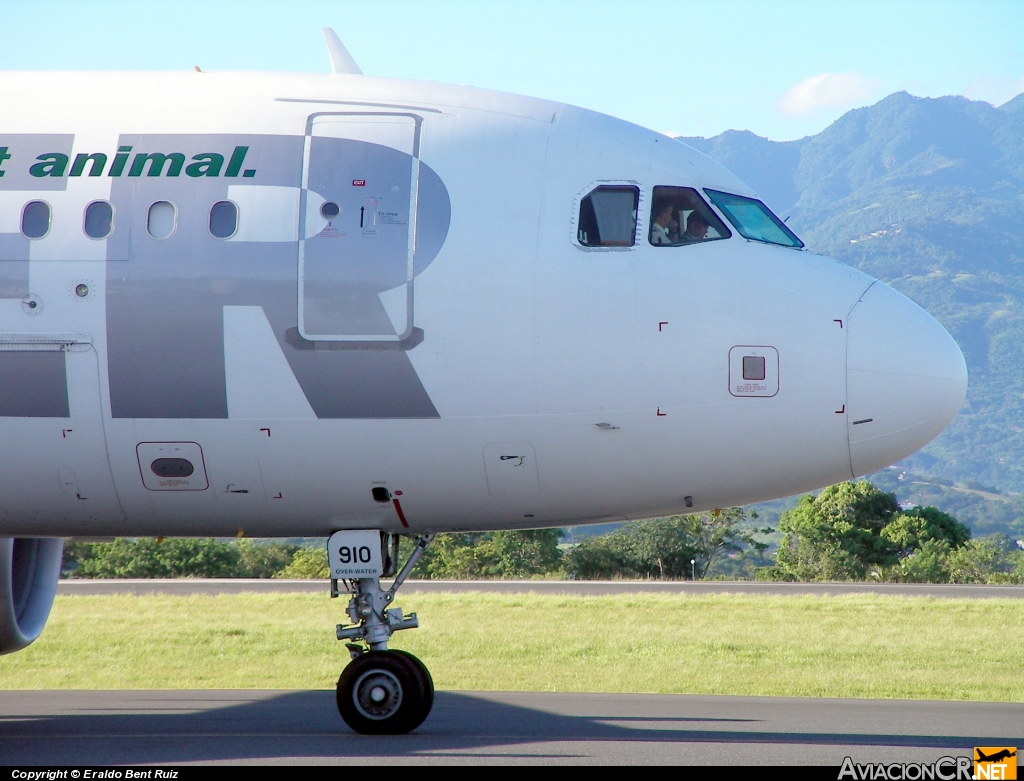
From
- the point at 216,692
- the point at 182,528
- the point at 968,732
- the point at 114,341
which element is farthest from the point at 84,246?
the point at 968,732

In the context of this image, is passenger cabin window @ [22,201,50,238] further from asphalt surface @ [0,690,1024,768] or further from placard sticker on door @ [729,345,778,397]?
placard sticker on door @ [729,345,778,397]

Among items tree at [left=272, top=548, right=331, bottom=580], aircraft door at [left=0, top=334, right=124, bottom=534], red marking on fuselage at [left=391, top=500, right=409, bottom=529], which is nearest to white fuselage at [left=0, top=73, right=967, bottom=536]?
aircraft door at [left=0, top=334, right=124, bottom=534]

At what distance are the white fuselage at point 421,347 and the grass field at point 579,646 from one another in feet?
26.5

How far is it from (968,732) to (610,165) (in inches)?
246

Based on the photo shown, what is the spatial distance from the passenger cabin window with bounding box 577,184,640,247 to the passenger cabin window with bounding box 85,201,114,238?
12.1 feet

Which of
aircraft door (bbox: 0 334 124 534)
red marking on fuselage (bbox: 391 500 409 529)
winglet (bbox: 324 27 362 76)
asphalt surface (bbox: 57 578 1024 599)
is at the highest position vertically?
winglet (bbox: 324 27 362 76)

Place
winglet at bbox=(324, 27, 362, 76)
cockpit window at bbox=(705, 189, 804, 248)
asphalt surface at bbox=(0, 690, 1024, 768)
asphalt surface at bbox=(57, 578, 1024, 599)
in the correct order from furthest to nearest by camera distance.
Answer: asphalt surface at bbox=(57, 578, 1024, 599)
winglet at bbox=(324, 27, 362, 76)
cockpit window at bbox=(705, 189, 804, 248)
asphalt surface at bbox=(0, 690, 1024, 768)

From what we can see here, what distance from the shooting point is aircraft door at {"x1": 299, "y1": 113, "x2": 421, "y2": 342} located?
810 centimetres

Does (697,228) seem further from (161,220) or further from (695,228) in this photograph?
(161,220)

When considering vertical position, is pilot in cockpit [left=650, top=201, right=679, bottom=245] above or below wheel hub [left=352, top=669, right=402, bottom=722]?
above

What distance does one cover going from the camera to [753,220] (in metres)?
8.66

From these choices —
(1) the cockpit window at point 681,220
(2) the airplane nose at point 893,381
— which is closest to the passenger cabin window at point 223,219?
(1) the cockpit window at point 681,220

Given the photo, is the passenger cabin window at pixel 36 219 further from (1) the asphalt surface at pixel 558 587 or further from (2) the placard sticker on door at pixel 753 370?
(1) the asphalt surface at pixel 558 587

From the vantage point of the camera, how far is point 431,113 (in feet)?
28.8
